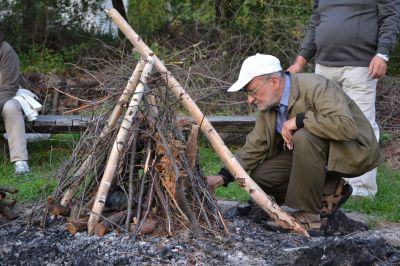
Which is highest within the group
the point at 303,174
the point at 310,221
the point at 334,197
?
the point at 303,174

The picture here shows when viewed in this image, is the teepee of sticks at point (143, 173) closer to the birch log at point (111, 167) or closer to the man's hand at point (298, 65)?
the birch log at point (111, 167)

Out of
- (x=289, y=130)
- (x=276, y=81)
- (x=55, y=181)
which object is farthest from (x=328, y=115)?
(x=55, y=181)

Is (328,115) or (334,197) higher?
(328,115)

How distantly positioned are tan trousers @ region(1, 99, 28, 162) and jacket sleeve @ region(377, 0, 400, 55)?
11.9ft

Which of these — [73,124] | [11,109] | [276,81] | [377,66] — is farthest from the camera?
[73,124]

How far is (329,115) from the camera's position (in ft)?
15.5

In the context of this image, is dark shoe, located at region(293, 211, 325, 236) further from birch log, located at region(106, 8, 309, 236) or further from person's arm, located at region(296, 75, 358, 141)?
person's arm, located at region(296, 75, 358, 141)

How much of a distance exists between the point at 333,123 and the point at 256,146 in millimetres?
718

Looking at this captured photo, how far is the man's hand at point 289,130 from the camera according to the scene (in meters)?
4.85

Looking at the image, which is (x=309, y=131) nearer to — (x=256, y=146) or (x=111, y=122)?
(x=256, y=146)

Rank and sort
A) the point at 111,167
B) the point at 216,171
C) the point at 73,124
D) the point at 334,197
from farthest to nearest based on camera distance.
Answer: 1. the point at 73,124
2. the point at 216,171
3. the point at 334,197
4. the point at 111,167

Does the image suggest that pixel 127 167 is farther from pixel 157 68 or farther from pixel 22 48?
pixel 22 48

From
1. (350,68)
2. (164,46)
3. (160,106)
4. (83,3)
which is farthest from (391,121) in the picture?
(83,3)

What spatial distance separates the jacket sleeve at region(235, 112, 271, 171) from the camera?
16.9ft
